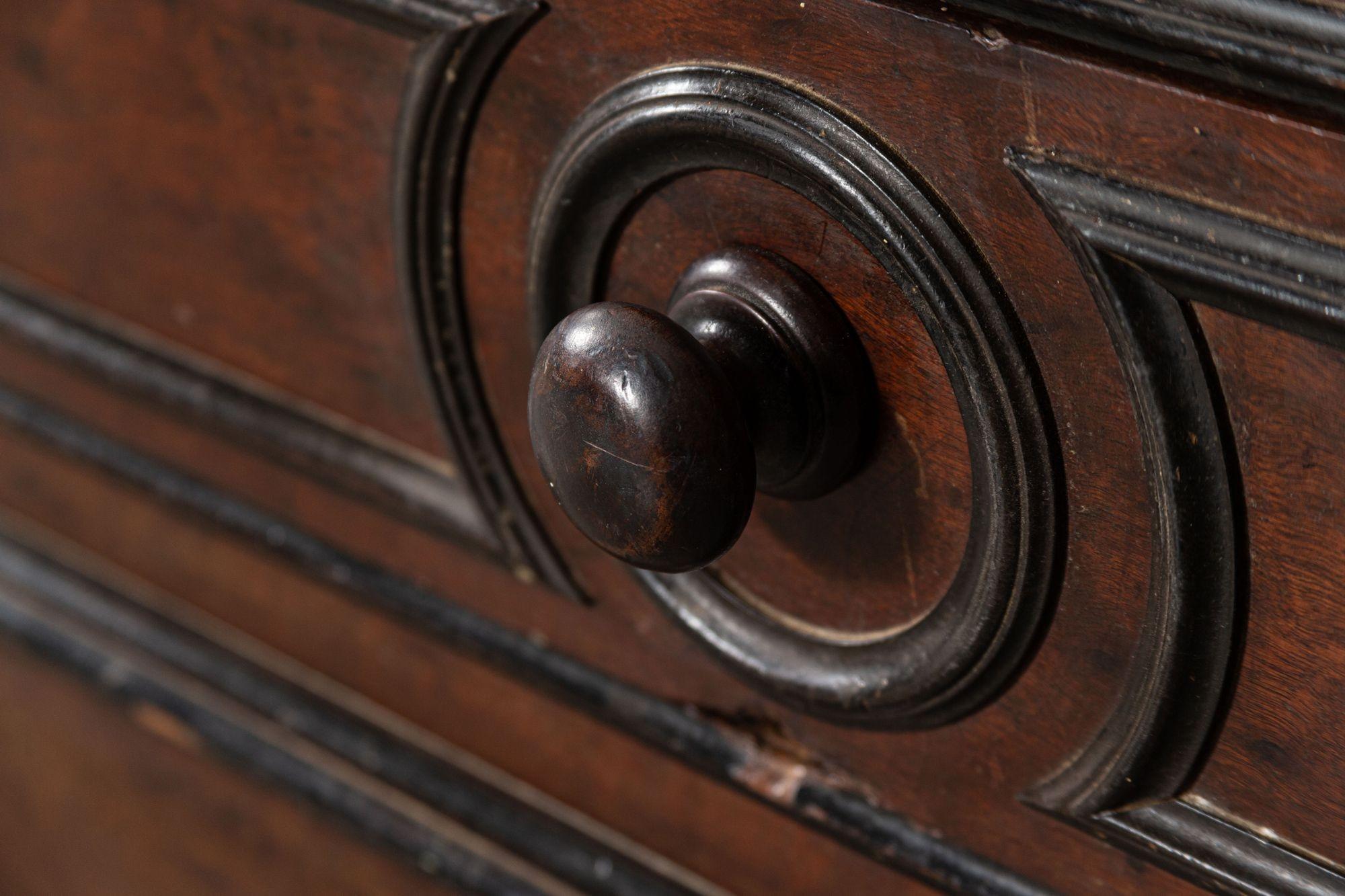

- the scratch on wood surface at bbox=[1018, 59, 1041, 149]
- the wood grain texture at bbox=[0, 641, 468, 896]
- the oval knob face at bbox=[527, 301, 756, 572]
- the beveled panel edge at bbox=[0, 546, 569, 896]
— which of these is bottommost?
the wood grain texture at bbox=[0, 641, 468, 896]

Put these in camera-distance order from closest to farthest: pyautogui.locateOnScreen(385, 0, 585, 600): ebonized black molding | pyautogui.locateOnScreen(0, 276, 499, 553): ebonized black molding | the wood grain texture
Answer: pyautogui.locateOnScreen(385, 0, 585, 600): ebonized black molding
pyautogui.locateOnScreen(0, 276, 499, 553): ebonized black molding
the wood grain texture

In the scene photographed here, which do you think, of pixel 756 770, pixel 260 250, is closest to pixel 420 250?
pixel 260 250

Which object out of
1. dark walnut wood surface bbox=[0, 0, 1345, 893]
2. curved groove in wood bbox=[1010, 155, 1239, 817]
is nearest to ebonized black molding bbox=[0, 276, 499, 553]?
dark walnut wood surface bbox=[0, 0, 1345, 893]

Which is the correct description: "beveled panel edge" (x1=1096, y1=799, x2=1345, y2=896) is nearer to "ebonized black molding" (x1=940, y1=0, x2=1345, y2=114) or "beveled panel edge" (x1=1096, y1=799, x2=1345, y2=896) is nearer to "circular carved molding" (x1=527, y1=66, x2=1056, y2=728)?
"circular carved molding" (x1=527, y1=66, x2=1056, y2=728)

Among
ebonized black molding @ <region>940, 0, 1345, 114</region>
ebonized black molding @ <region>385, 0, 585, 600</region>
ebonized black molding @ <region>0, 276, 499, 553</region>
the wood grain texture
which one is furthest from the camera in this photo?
the wood grain texture

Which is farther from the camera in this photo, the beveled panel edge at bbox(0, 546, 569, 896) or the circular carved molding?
the beveled panel edge at bbox(0, 546, 569, 896)

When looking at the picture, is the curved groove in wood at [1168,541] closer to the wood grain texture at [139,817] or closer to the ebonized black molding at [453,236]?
the ebonized black molding at [453,236]

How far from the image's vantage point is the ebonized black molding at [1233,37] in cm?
24

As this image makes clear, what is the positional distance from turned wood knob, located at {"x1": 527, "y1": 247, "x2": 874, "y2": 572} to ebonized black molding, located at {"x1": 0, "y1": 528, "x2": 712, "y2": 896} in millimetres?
216

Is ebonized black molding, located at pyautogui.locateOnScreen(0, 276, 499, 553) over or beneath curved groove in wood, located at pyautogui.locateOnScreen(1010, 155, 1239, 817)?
beneath

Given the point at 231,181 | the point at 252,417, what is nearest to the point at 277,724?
the point at 252,417

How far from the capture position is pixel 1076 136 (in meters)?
0.28

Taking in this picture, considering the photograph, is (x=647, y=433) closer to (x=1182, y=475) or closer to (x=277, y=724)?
(x=1182, y=475)

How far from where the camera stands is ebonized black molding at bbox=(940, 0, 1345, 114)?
236 mm
